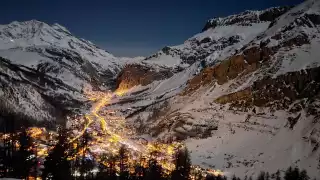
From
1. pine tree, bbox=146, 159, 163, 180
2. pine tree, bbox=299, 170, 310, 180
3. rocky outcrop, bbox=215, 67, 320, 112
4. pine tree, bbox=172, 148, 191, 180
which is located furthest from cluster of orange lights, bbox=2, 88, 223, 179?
rocky outcrop, bbox=215, 67, 320, 112

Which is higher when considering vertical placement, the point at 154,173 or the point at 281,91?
the point at 281,91

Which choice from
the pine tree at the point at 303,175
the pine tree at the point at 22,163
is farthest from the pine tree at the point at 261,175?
the pine tree at the point at 22,163

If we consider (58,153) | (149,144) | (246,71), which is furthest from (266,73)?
(58,153)

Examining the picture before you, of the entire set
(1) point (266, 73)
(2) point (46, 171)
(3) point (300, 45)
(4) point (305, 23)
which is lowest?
(2) point (46, 171)

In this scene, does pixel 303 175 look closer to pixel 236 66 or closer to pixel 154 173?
pixel 154 173

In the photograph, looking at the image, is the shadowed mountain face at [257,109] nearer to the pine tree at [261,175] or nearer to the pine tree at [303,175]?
the pine tree at [303,175]

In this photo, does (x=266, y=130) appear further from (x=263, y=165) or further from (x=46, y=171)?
(x=46, y=171)

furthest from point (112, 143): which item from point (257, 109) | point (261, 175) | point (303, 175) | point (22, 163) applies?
point (303, 175)
